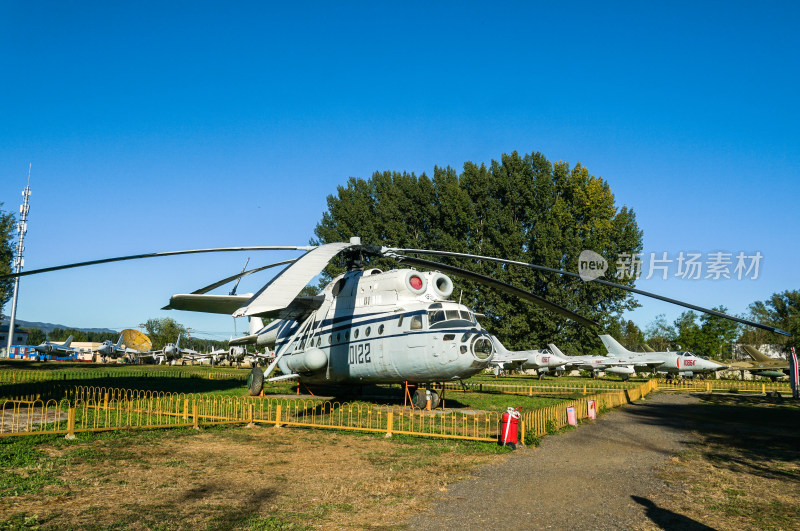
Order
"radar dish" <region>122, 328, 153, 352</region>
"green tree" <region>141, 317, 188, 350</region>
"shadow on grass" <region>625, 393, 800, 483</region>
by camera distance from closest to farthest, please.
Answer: "shadow on grass" <region>625, 393, 800, 483</region>
"radar dish" <region>122, 328, 153, 352</region>
"green tree" <region>141, 317, 188, 350</region>

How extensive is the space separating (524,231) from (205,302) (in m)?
32.6

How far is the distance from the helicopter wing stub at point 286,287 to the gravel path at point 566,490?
4790mm

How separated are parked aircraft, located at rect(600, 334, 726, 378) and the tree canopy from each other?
1.80m

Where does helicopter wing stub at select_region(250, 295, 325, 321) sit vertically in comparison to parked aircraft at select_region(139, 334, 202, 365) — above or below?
above

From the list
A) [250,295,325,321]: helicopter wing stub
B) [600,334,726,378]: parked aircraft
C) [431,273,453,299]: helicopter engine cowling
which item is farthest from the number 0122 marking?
[600,334,726,378]: parked aircraft

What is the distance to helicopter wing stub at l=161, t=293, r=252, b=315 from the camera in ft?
65.7

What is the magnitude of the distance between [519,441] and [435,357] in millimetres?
4177

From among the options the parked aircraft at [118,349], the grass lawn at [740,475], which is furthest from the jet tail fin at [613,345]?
the parked aircraft at [118,349]

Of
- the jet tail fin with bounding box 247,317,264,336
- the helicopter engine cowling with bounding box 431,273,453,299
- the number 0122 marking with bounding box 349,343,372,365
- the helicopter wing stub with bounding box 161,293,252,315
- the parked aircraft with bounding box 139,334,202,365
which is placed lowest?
the parked aircraft with bounding box 139,334,202,365

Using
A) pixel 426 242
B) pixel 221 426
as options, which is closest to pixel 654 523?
pixel 221 426

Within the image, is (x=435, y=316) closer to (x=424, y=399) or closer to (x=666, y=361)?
(x=424, y=399)

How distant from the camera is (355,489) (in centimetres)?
852

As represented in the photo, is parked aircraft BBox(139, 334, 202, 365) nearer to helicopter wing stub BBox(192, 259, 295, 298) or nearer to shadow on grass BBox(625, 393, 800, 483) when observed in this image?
helicopter wing stub BBox(192, 259, 295, 298)

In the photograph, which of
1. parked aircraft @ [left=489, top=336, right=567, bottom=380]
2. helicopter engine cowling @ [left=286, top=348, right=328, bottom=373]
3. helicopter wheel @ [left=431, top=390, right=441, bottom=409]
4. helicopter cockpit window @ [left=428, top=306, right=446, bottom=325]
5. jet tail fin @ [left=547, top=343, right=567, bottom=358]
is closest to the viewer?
helicopter cockpit window @ [left=428, top=306, right=446, bottom=325]
